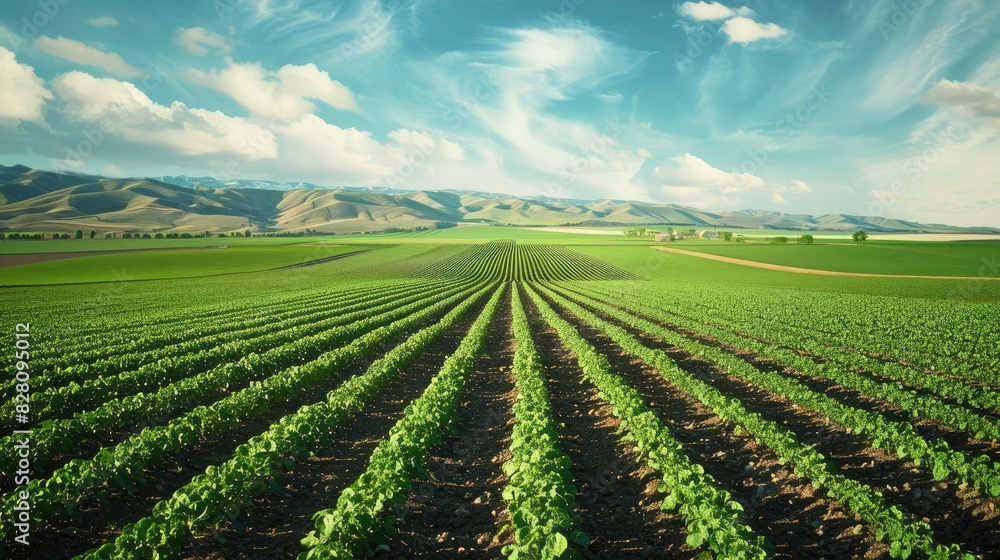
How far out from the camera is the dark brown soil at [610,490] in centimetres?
782

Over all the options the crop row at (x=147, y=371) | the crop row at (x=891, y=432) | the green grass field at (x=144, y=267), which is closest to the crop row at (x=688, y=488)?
the crop row at (x=891, y=432)

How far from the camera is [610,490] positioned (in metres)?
9.52

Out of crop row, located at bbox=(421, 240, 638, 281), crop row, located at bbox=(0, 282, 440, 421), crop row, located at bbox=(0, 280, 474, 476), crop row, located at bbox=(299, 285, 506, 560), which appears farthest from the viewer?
crop row, located at bbox=(421, 240, 638, 281)

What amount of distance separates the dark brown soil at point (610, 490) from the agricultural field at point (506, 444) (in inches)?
2.1

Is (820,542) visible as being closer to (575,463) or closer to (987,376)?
(575,463)

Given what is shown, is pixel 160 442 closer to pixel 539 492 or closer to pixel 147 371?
pixel 147 371

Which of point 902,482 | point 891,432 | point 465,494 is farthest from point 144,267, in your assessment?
point 902,482

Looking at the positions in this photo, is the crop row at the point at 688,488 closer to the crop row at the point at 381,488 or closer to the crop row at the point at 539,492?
the crop row at the point at 539,492

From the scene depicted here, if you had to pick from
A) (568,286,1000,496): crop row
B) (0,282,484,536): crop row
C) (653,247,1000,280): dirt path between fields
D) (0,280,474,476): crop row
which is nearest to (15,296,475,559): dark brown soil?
(0,282,484,536): crop row

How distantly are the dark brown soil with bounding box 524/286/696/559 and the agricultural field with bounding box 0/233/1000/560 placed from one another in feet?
0.18

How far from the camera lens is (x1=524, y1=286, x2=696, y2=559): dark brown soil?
25.6 ft

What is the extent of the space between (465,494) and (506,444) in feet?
8.32

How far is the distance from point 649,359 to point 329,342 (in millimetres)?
16042

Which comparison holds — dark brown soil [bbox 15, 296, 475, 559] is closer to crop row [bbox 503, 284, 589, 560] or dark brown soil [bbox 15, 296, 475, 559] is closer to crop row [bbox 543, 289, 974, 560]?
crop row [bbox 503, 284, 589, 560]
